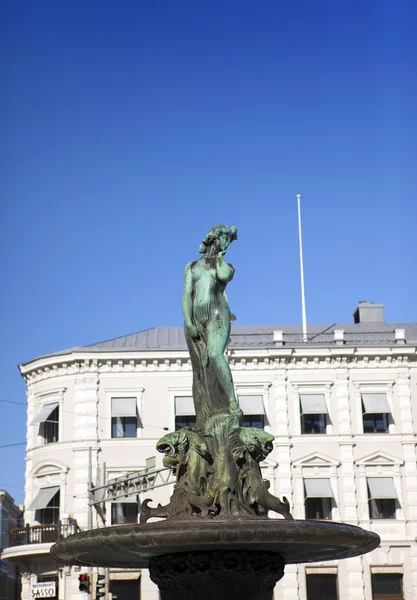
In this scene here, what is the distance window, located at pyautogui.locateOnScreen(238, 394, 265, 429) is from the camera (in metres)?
39.3

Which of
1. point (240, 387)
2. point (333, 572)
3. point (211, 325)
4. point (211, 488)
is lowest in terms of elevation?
point (333, 572)

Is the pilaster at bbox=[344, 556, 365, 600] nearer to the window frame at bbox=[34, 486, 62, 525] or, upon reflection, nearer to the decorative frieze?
the decorative frieze

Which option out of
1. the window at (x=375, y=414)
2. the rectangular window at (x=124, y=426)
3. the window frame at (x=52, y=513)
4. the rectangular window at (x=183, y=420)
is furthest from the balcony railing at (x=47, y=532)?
the window at (x=375, y=414)

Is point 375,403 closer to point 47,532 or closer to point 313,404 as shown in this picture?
point 313,404

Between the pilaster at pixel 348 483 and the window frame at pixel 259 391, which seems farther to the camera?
the window frame at pixel 259 391

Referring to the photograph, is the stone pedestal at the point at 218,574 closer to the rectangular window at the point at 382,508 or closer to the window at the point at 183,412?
the window at the point at 183,412

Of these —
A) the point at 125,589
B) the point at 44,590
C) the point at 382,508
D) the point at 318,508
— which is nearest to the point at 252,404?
the point at 318,508

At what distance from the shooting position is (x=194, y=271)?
12.0 metres

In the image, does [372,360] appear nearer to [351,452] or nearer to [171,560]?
[351,452]

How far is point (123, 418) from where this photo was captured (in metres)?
39.8

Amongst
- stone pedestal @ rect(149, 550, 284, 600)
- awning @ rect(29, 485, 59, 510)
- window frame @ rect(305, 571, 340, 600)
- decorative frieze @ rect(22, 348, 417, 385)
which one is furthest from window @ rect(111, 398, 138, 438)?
stone pedestal @ rect(149, 550, 284, 600)

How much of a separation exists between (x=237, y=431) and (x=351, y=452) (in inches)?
1144

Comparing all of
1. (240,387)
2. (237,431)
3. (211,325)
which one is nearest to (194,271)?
(211,325)

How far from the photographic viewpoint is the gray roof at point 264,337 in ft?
135
